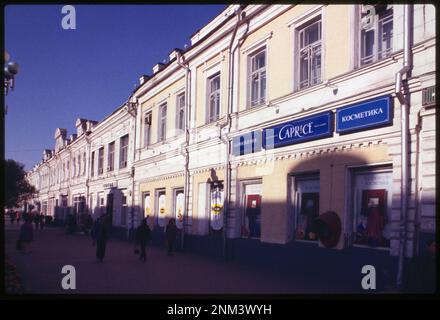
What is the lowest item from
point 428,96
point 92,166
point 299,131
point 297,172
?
point 297,172

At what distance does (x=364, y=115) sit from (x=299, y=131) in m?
2.08

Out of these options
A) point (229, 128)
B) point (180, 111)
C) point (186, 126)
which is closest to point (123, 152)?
point (180, 111)

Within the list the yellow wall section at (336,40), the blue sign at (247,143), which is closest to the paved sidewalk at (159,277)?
the blue sign at (247,143)

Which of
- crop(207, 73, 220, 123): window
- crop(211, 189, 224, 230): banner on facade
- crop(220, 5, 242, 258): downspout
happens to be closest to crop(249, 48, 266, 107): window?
crop(220, 5, 242, 258): downspout

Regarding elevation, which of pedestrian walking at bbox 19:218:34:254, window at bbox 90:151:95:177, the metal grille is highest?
the metal grille

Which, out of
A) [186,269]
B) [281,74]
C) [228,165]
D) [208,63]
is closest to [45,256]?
[186,269]

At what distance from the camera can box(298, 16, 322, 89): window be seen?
36.7 ft

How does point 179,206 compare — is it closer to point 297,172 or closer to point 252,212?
point 252,212

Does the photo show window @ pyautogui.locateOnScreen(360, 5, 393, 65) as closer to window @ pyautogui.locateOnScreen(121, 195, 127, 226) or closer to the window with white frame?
the window with white frame

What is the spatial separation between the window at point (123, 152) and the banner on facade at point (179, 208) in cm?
768

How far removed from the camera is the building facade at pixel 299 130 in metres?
8.48

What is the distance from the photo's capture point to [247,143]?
43.2 ft

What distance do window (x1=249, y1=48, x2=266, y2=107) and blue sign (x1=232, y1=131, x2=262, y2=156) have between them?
1061 mm

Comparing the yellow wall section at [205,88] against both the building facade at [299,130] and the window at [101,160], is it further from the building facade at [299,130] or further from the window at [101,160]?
the window at [101,160]
